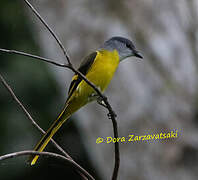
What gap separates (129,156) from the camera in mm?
4055

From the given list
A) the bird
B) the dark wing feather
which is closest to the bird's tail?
the bird

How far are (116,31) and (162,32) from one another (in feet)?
1.66

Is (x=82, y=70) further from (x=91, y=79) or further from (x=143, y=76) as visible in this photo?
(x=143, y=76)

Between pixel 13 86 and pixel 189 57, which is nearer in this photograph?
pixel 189 57

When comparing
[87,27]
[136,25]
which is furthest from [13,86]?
[136,25]

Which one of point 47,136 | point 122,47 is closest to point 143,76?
point 122,47

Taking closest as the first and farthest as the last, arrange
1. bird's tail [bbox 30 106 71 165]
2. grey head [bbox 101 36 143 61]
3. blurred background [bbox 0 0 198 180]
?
1. bird's tail [bbox 30 106 71 165]
2. grey head [bbox 101 36 143 61]
3. blurred background [bbox 0 0 198 180]


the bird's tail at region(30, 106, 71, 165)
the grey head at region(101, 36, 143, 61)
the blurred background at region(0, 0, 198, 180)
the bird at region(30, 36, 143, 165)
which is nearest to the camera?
the bird's tail at region(30, 106, 71, 165)

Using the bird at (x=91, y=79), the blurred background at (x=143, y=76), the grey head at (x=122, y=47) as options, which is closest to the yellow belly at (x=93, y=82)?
the bird at (x=91, y=79)

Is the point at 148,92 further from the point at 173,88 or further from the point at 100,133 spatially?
the point at 100,133

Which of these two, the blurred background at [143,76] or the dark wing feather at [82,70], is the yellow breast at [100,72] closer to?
the dark wing feather at [82,70]

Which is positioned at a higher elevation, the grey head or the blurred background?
the grey head

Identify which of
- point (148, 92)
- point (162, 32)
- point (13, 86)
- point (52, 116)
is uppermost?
point (162, 32)

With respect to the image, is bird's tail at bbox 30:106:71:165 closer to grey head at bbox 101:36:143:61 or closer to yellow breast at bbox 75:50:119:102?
yellow breast at bbox 75:50:119:102
